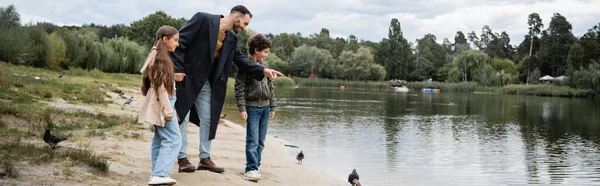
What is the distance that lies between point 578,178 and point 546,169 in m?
1.04

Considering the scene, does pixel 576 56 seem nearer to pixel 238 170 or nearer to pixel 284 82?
pixel 284 82

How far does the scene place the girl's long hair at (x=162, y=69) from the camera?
449 cm

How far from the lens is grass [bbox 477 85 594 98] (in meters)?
60.8

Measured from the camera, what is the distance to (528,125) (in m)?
23.2

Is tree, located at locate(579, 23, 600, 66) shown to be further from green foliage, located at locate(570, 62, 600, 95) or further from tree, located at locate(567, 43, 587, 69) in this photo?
green foliage, located at locate(570, 62, 600, 95)

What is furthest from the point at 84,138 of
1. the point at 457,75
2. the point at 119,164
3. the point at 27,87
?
the point at 457,75

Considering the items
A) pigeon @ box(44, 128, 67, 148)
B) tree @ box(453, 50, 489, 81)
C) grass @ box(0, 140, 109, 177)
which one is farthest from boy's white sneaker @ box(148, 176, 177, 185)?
tree @ box(453, 50, 489, 81)

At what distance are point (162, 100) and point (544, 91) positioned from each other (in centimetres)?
6807

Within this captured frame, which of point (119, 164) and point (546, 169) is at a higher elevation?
point (119, 164)

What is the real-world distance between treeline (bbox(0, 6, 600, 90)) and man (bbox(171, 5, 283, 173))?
27.3 m

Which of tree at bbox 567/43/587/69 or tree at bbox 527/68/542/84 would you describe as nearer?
tree at bbox 567/43/587/69

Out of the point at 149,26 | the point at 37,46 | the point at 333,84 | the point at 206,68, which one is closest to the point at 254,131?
the point at 206,68

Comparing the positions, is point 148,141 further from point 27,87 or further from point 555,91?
point 555,91

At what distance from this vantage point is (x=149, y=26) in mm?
74500
